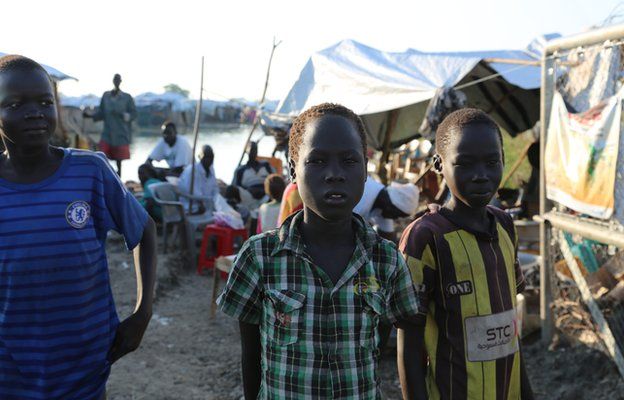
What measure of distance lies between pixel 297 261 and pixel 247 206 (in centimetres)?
672

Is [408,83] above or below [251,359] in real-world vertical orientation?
above

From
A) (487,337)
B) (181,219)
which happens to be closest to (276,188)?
(181,219)

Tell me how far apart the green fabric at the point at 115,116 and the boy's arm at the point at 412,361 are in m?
8.78

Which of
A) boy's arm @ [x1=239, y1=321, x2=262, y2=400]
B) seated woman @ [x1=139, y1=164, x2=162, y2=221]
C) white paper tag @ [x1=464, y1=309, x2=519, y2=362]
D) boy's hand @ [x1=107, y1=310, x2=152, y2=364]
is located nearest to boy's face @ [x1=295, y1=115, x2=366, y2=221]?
boy's arm @ [x1=239, y1=321, x2=262, y2=400]

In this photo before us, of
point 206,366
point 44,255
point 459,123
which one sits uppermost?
point 459,123

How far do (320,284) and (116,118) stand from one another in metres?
9.00

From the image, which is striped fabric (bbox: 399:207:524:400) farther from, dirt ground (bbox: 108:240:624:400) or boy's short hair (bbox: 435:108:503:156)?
dirt ground (bbox: 108:240:624:400)

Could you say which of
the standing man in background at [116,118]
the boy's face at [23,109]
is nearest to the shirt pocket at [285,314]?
the boy's face at [23,109]

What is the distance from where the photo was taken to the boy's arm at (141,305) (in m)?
2.01

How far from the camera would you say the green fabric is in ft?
32.4

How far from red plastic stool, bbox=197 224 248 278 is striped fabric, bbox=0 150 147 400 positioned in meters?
5.22

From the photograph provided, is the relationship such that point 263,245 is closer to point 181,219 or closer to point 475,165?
point 475,165

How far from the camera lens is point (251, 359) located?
1.77 meters

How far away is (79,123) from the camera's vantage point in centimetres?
1819
